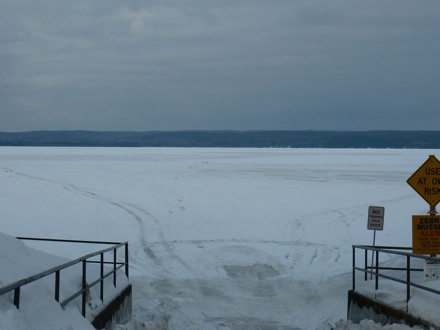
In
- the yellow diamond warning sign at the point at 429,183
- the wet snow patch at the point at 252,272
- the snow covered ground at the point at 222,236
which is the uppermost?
the yellow diamond warning sign at the point at 429,183

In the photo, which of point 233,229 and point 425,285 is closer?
point 425,285

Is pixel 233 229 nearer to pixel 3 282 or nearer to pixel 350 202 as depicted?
pixel 350 202

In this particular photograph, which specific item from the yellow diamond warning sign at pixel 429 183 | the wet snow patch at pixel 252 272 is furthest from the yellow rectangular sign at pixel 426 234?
the wet snow patch at pixel 252 272

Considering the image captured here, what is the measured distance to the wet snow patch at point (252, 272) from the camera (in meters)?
14.6

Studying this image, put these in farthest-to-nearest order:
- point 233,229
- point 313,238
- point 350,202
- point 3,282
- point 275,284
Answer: point 350,202 < point 233,229 < point 313,238 < point 275,284 < point 3,282

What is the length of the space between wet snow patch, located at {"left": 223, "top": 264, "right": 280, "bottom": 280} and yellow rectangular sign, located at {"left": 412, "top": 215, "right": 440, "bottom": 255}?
17.0 ft

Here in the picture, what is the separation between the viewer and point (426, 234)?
977 cm

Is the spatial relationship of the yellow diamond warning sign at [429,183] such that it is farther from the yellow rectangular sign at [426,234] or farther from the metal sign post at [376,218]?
the metal sign post at [376,218]

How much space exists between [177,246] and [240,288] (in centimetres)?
433

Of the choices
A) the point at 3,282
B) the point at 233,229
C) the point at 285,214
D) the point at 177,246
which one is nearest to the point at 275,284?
the point at 177,246

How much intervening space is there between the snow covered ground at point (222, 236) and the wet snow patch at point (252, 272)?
0.02 meters

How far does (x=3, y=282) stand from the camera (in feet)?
19.4

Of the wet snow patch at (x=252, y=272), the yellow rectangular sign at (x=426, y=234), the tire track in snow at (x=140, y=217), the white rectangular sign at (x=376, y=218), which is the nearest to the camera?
the yellow rectangular sign at (x=426, y=234)

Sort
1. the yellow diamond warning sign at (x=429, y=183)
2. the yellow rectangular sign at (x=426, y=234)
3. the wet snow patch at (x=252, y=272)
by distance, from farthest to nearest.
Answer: the wet snow patch at (x=252, y=272)
the yellow diamond warning sign at (x=429, y=183)
the yellow rectangular sign at (x=426, y=234)
